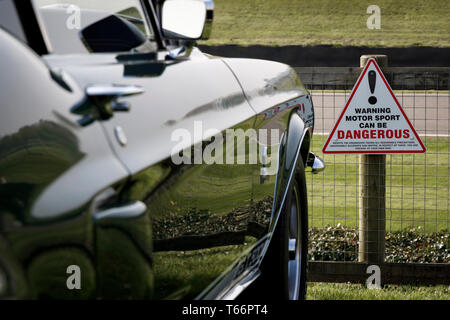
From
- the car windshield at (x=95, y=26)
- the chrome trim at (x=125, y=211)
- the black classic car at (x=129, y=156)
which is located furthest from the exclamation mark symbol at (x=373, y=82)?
Answer: the chrome trim at (x=125, y=211)

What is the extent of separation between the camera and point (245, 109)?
269 cm

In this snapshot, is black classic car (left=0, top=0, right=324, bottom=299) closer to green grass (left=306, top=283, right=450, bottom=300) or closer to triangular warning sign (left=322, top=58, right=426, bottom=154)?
green grass (left=306, top=283, right=450, bottom=300)

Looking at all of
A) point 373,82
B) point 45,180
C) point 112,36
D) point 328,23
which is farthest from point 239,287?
point 328,23

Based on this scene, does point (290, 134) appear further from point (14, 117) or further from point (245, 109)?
point (14, 117)

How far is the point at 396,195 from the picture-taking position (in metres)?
7.73

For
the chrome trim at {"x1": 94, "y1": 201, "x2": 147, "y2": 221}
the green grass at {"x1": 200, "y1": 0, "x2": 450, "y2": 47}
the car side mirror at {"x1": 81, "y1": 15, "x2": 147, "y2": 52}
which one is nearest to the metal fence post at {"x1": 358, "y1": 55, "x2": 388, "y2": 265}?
the car side mirror at {"x1": 81, "y1": 15, "x2": 147, "y2": 52}

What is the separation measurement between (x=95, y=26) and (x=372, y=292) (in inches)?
132

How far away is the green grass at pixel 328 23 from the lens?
2627 centimetres

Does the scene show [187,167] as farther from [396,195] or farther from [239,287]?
[396,195]

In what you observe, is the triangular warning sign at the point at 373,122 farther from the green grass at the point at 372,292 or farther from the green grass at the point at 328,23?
the green grass at the point at 328,23

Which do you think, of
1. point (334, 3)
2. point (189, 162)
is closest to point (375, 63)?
point (189, 162)

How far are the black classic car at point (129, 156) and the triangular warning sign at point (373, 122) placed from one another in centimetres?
202

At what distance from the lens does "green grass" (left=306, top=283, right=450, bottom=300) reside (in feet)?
15.6

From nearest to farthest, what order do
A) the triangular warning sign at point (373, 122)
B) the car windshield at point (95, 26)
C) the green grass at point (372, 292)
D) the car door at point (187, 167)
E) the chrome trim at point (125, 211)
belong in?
the chrome trim at point (125, 211)
the car door at point (187, 167)
the car windshield at point (95, 26)
the green grass at point (372, 292)
the triangular warning sign at point (373, 122)
